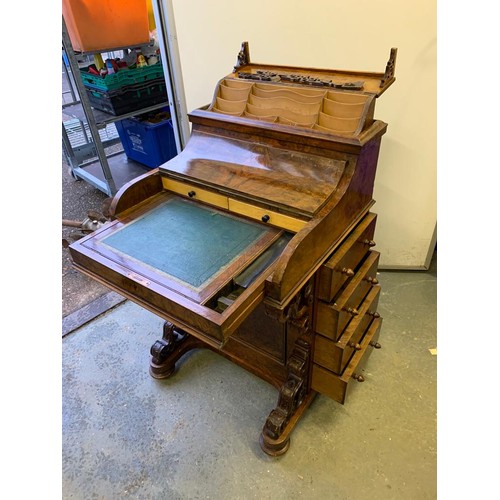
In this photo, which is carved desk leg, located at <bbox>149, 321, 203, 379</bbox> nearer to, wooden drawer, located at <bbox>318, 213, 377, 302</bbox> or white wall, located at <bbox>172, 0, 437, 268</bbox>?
wooden drawer, located at <bbox>318, 213, 377, 302</bbox>

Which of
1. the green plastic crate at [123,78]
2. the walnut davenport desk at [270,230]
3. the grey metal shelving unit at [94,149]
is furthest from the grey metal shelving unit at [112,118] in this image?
the walnut davenport desk at [270,230]

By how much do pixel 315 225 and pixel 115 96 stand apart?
2.55 metres

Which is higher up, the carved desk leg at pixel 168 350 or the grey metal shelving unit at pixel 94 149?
the grey metal shelving unit at pixel 94 149

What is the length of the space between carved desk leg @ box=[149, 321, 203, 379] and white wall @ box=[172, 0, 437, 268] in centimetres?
132

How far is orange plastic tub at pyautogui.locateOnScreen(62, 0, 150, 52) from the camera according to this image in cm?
256

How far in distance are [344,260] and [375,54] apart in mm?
1081

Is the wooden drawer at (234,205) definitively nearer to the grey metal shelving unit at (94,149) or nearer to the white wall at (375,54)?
the white wall at (375,54)

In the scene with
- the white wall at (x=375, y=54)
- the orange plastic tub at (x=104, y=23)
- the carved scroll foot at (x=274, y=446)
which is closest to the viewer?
the carved scroll foot at (x=274, y=446)

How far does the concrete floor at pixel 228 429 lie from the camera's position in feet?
Result: 5.04

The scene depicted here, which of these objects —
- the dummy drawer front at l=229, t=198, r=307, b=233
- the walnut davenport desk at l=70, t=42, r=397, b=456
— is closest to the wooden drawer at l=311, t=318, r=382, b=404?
the walnut davenport desk at l=70, t=42, r=397, b=456

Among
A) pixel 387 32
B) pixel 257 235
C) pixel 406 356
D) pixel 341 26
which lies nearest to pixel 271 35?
pixel 341 26

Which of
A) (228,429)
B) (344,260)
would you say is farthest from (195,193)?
(228,429)

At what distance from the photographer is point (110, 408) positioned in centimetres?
183

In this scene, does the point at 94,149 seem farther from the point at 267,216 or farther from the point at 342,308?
the point at 342,308
